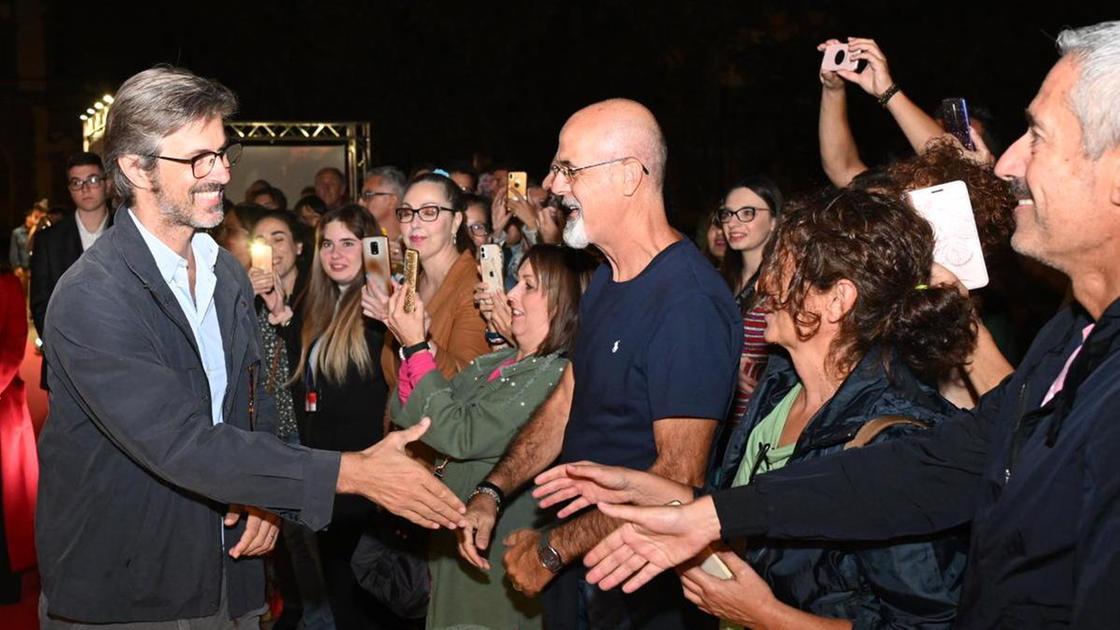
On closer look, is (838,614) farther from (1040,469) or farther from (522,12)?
(522,12)

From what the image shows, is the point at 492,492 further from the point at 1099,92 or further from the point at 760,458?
the point at 1099,92

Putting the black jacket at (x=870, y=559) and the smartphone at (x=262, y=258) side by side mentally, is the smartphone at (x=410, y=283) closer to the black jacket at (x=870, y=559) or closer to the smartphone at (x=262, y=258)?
the smartphone at (x=262, y=258)

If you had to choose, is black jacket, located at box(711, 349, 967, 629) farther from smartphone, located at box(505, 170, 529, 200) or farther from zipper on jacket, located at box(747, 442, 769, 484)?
smartphone, located at box(505, 170, 529, 200)

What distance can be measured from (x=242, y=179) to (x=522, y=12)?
448 inches

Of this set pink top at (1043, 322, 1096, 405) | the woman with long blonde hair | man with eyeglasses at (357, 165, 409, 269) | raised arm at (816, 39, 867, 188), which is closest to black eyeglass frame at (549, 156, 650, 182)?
raised arm at (816, 39, 867, 188)

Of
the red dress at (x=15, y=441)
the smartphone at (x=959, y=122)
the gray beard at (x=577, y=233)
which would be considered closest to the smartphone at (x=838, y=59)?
the smartphone at (x=959, y=122)

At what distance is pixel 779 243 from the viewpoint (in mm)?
2988

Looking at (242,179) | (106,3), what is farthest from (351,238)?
(106,3)

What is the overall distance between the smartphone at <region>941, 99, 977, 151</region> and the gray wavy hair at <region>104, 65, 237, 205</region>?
7.57 feet

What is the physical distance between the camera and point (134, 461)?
10.4 feet

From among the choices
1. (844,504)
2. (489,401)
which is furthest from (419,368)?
(844,504)

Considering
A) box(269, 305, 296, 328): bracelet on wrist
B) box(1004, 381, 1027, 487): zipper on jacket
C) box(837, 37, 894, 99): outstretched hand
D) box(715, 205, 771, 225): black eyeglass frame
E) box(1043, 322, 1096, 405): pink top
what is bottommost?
box(269, 305, 296, 328): bracelet on wrist

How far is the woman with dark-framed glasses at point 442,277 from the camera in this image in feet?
18.2

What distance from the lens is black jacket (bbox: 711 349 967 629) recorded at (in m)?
2.39
